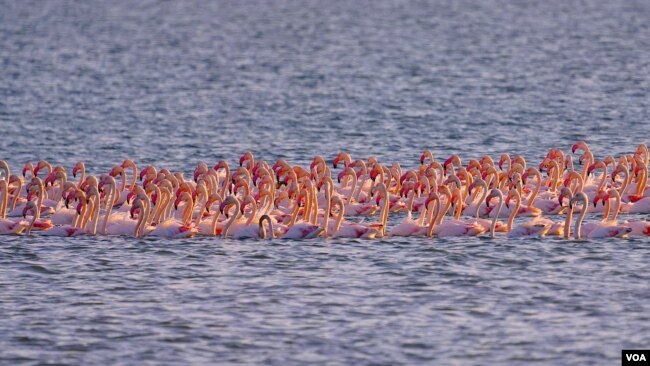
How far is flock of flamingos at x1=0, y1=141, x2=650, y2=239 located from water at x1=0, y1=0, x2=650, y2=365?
0.52m

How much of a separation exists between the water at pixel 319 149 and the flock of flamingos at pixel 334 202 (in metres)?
0.52

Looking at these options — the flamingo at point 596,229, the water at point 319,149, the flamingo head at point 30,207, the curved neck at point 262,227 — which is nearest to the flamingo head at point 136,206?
the water at point 319,149

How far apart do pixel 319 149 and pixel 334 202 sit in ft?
47.6

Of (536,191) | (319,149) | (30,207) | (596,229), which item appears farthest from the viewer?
(319,149)

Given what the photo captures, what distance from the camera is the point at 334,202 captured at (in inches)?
1208

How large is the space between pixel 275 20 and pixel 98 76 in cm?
4342

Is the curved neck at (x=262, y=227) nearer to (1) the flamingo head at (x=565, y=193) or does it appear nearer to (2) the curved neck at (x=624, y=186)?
(1) the flamingo head at (x=565, y=193)

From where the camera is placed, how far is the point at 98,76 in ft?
221

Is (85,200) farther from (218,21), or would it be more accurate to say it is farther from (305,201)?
(218,21)

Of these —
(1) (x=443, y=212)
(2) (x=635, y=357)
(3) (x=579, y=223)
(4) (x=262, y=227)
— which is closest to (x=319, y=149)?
(1) (x=443, y=212)

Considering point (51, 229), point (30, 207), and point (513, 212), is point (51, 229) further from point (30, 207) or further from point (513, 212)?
point (513, 212)

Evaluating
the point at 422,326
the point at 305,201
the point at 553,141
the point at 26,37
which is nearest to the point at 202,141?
the point at 553,141

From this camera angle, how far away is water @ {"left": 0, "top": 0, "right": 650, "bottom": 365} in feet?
76.3

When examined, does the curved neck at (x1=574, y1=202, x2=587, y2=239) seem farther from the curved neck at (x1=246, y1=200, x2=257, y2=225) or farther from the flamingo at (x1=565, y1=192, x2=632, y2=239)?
the curved neck at (x1=246, y1=200, x2=257, y2=225)
